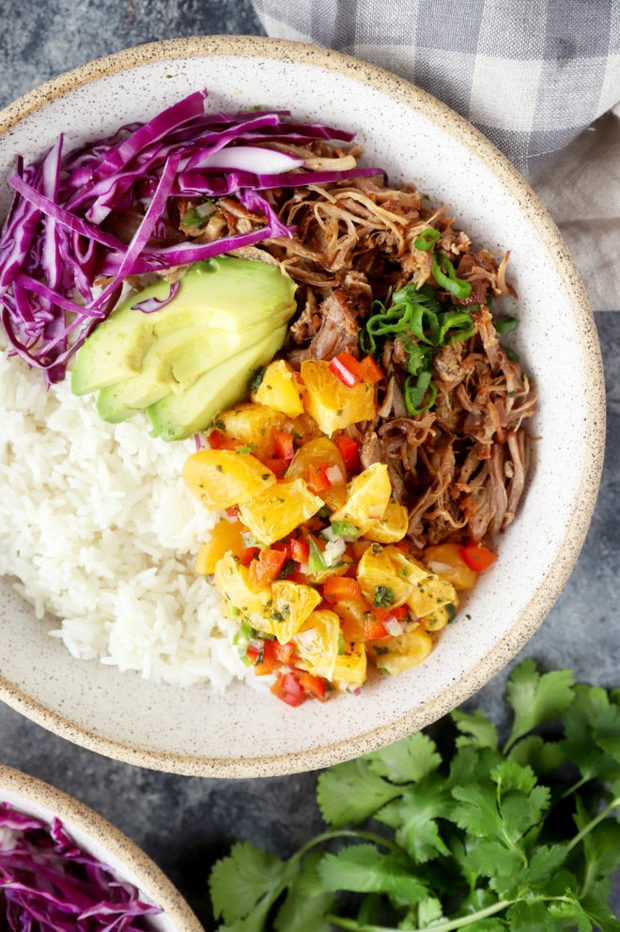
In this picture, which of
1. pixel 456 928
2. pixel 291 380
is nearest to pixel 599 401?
pixel 291 380

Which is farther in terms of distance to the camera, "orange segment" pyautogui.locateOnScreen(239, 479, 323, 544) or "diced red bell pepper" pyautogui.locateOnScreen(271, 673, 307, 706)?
"diced red bell pepper" pyautogui.locateOnScreen(271, 673, 307, 706)

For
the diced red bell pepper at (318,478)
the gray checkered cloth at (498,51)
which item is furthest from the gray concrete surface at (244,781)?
the diced red bell pepper at (318,478)

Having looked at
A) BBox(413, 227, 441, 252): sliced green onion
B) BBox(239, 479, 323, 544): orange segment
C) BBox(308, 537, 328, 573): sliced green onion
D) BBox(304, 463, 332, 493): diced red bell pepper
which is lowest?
BBox(308, 537, 328, 573): sliced green onion

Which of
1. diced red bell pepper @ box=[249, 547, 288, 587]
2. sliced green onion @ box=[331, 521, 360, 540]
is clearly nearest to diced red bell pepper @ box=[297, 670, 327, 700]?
diced red bell pepper @ box=[249, 547, 288, 587]

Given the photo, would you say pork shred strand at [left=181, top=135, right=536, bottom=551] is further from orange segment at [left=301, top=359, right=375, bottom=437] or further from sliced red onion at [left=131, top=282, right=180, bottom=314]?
sliced red onion at [left=131, top=282, right=180, bottom=314]

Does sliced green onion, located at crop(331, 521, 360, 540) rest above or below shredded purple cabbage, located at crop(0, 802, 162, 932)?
above

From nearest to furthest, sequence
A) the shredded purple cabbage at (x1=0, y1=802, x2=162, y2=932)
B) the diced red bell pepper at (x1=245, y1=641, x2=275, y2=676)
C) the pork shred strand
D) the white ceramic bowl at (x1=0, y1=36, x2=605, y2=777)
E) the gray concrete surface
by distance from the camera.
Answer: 1. the white ceramic bowl at (x1=0, y1=36, x2=605, y2=777)
2. the pork shred strand
3. the diced red bell pepper at (x1=245, y1=641, x2=275, y2=676)
4. the shredded purple cabbage at (x1=0, y1=802, x2=162, y2=932)
5. the gray concrete surface
